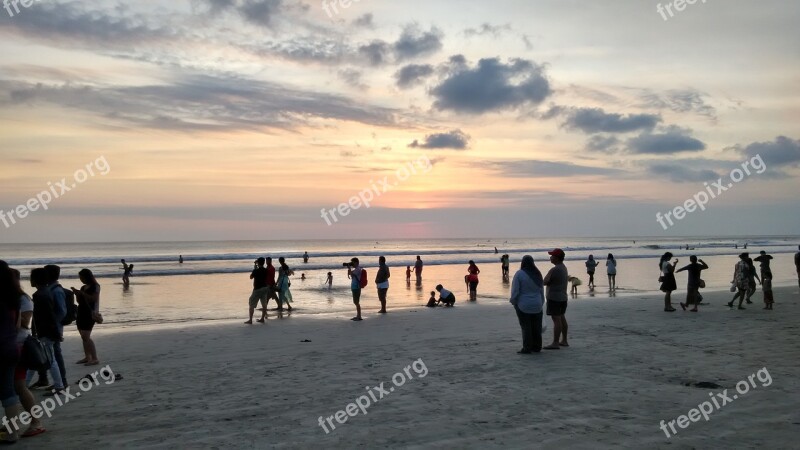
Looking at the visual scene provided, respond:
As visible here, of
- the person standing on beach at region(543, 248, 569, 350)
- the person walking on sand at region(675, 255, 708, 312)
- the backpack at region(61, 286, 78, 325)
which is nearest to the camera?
the backpack at region(61, 286, 78, 325)

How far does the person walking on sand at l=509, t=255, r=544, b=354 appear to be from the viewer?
10742 millimetres

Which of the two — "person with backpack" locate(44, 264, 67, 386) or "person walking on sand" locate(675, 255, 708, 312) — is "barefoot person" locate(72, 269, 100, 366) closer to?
"person with backpack" locate(44, 264, 67, 386)

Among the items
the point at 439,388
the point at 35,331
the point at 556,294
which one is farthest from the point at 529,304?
the point at 35,331

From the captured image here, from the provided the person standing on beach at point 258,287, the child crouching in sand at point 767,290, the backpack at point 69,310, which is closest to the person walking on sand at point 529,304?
the backpack at point 69,310

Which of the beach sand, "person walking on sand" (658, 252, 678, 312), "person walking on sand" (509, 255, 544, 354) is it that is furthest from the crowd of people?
"person walking on sand" (658, 252, 678, 312)

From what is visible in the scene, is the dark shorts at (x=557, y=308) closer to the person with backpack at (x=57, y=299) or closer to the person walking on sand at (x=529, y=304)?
the person walking on sand at (x=529, y=304)

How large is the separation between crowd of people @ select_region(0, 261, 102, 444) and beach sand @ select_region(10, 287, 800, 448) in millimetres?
482

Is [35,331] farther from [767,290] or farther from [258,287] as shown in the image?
[767,290]

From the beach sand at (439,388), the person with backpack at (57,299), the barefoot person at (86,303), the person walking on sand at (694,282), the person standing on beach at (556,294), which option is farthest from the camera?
the person walking on sand at (694,282)

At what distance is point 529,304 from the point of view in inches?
423

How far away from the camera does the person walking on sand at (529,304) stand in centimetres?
1074

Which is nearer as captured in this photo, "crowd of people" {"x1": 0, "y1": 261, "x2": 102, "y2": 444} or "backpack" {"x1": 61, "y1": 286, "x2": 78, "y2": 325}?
"crowd of people" {"x1": 0, "y1": 261, "x2": 102, "y2": 444}

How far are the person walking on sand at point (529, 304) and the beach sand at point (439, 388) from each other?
381 millimetres

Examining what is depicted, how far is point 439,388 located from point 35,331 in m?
6.38
